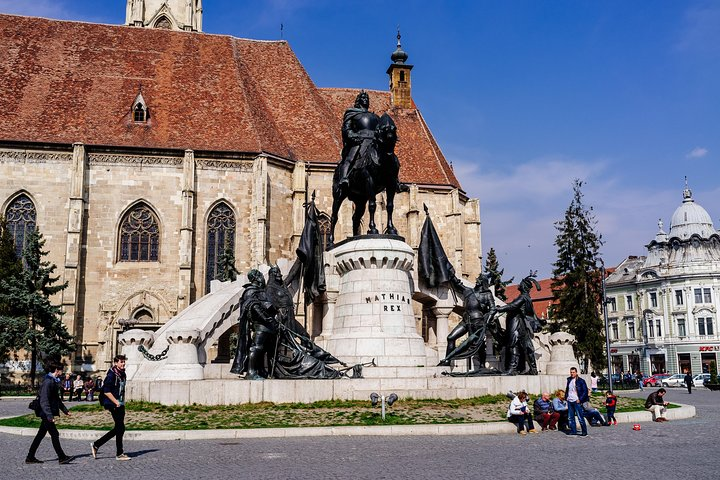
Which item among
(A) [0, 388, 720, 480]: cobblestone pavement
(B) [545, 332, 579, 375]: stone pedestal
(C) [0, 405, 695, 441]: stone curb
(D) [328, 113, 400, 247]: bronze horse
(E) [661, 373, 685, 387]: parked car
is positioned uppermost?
(D) [328, 113, 400, 247]: bronze horse

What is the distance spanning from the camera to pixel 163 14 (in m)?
47.0

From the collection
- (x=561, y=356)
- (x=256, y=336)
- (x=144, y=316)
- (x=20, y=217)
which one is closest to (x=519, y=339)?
(x=561, y=356)

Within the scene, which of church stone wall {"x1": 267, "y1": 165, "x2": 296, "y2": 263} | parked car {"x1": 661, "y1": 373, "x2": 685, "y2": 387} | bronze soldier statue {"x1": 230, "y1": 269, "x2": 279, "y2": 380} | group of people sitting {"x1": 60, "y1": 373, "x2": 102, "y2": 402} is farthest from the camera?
parked car {"x1": 661, "y1": 373, "x2": 685, "y2": 387}

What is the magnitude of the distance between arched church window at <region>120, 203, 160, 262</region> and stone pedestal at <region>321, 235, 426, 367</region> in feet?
65.7

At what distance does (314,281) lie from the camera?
54.5ft

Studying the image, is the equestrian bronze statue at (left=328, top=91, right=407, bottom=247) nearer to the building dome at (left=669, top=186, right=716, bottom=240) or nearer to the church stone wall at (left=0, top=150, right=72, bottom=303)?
the church stone wall at (left=0, top=150, right=72, bottom=303)

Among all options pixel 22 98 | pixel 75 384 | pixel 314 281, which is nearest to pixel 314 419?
pixel 314 281

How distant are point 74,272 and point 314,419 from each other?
23199mm

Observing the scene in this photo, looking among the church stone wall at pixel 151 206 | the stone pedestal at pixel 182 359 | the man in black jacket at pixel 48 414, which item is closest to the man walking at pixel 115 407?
the man in black jacket at pixel 48 414

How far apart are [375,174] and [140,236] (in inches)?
810

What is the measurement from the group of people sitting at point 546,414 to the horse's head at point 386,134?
6465 millimetres

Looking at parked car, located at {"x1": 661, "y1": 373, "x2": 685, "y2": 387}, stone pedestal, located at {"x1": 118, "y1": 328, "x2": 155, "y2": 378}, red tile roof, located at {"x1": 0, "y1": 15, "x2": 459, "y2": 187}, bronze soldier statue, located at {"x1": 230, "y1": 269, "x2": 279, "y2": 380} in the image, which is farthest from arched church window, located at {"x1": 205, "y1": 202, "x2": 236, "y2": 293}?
parked car, located at {"x1": 661, "y1": 373, "x2": 685, "y2": 387}

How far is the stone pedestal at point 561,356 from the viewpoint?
60.7ft

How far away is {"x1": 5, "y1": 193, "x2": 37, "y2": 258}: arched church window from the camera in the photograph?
1291 inches
